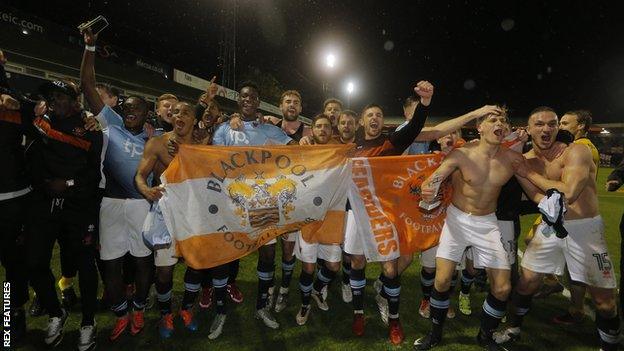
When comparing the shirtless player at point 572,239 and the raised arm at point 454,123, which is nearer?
the shirtless player at point 572,239

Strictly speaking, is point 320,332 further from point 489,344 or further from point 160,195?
point 160,195

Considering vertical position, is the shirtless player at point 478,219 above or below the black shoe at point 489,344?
above

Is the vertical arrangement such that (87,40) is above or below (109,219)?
above

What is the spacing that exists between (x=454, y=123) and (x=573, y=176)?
1.31m

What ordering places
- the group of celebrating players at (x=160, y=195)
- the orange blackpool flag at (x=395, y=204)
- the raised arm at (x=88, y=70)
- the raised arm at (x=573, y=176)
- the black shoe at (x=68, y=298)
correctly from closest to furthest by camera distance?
the raised arm at (x=573, y=176) → the group of celebrating players at (x=160, y=195) → the raised arm at (x=88, y=70) → the orange blackpool flag at (x=395, y=204) → the black shoe at (x=68, y=298)

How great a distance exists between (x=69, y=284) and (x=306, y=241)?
3170 mm

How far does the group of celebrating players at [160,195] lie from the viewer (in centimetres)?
383

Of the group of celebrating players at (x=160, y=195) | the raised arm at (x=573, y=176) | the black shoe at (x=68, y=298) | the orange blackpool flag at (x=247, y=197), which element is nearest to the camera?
the raised arm at (x=573, y=176)

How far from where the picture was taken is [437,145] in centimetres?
647

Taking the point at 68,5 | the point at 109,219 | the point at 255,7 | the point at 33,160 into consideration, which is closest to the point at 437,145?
the point at 109,219

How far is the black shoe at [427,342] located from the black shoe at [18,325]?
14.1 feet

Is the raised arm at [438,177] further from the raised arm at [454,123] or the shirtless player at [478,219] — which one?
the raised arm at [454,123]

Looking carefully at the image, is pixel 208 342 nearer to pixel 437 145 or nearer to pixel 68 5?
pixel 437 145

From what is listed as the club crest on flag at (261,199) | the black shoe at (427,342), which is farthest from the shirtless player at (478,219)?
the club crest on flag at (261,199)
